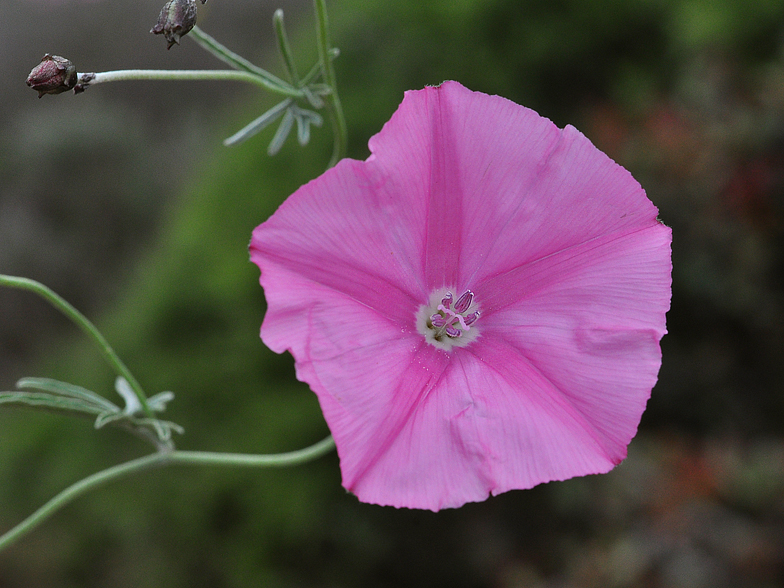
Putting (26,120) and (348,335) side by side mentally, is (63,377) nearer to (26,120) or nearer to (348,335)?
(26,120)

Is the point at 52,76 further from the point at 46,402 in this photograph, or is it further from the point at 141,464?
the point at 141,464

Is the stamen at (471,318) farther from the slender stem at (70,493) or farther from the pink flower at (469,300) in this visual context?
the slender stem at (70,493)

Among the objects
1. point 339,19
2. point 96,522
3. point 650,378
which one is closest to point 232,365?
point 96,522

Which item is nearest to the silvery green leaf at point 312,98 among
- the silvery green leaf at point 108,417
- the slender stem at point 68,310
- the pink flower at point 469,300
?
the pink flower at point 469,300

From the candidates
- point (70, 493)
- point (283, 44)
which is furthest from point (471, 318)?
point (70, 493)

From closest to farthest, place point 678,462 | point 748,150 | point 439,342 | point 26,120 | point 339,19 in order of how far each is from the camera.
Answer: point 439,342
point 678,462
point 748,150
point 339,19
point 26,120

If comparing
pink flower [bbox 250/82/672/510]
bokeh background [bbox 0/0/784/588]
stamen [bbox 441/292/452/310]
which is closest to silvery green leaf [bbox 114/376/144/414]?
pink flower [bbox 250/82/672/510]

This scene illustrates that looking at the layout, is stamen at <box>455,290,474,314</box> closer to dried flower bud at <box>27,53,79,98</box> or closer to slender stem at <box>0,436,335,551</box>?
slender stem at <box>0,436,335,551</box>
